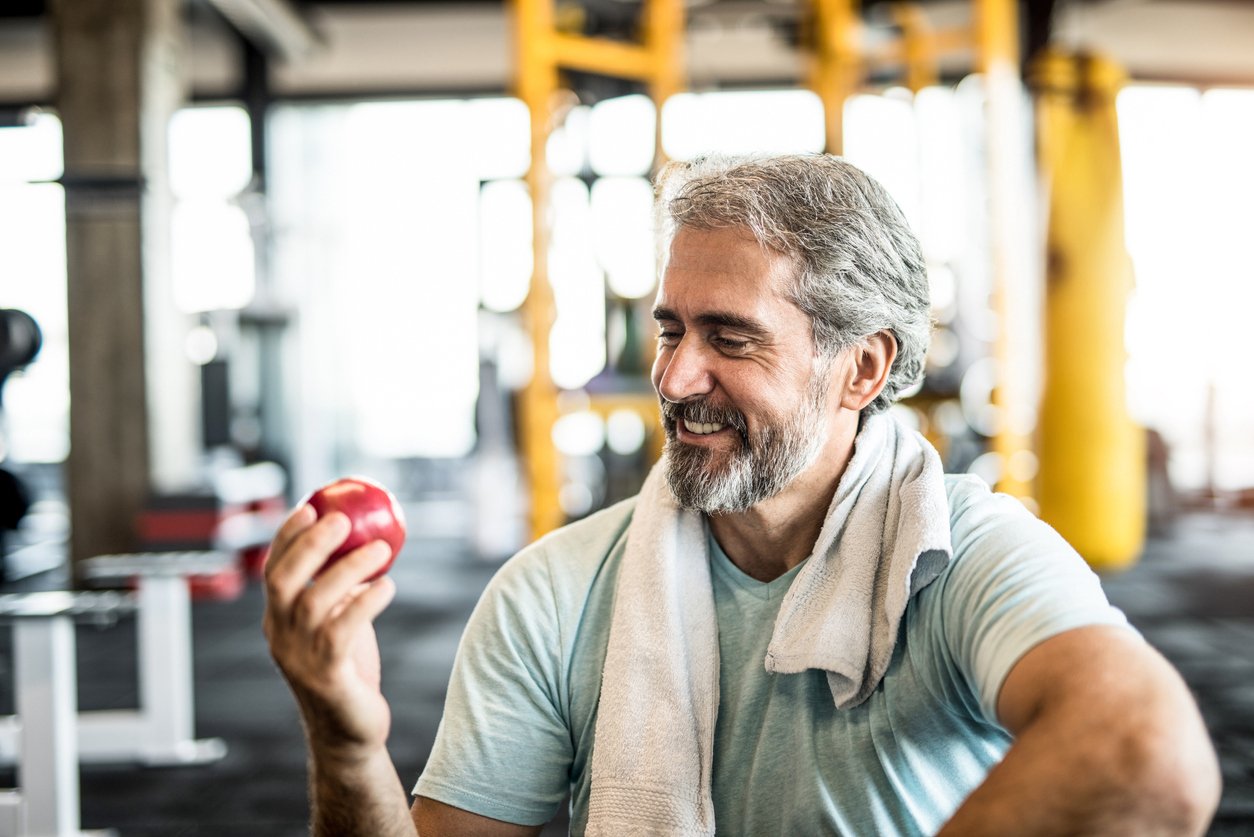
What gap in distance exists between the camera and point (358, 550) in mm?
921

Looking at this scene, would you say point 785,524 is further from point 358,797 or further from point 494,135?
point 494,135

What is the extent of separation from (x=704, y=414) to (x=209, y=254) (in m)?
7.71

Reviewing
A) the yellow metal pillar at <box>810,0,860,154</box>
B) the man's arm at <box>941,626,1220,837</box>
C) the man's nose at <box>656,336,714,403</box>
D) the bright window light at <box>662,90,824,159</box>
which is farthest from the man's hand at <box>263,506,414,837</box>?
the bright window light at <box>662,90,824,159</box>

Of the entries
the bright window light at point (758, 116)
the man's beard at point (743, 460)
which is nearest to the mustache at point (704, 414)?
the man's beard at point (743, 460)

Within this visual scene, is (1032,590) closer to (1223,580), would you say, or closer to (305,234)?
(1223,580)

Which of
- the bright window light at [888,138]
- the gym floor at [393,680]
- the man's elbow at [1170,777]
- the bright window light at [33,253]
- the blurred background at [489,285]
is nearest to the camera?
the man's elbow at [1170,777]

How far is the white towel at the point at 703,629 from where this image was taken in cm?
106

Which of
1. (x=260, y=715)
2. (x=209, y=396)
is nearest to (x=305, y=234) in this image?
(x=209, y=396)

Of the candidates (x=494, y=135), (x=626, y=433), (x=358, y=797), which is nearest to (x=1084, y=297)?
(x=626, y=433)

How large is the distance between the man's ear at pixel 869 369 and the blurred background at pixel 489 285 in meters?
1.86

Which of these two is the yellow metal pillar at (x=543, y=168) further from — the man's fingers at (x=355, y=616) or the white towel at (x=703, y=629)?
the man's fingers at (x=355, y=616)

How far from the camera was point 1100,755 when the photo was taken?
0.81m

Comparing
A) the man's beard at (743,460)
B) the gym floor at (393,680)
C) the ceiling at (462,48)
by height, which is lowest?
the gym floor at (393,680)

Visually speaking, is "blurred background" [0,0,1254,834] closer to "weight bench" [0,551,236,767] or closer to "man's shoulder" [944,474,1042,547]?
"weight bench" [0,551,236,767]
